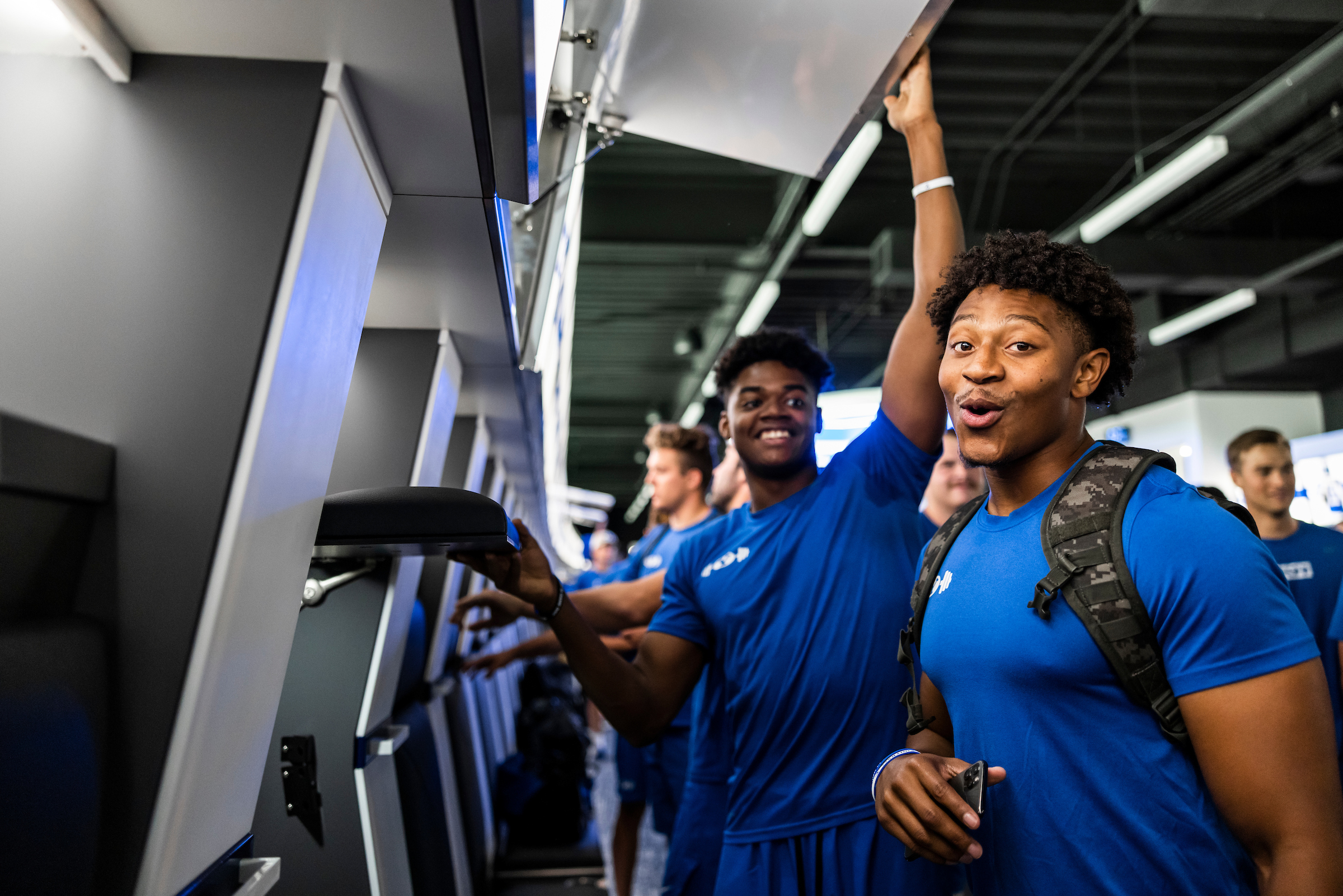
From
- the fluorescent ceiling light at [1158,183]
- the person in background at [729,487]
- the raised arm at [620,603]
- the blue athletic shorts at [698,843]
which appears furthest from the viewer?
the fluorescent ceiling light at [1158,183]

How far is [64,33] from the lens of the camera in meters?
0.94

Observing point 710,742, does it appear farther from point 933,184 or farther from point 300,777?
point 933,184

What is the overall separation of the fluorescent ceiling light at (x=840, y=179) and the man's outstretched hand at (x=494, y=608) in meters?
3.34

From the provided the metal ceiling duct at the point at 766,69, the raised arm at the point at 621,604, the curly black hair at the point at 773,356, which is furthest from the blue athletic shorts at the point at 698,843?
the metal ceiling duct at the point at 766,69

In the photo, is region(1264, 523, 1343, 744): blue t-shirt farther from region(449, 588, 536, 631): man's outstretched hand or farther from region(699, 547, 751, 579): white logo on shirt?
region(449, 588, 536, 631): man's outstretched hand

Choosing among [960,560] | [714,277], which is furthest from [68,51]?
[714,277]

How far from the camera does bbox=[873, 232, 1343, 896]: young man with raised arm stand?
0.97 metres

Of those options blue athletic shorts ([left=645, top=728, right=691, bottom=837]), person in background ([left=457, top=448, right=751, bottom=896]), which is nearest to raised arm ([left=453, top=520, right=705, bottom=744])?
person in background ([left=457, top=448, right=751, bottom=896])

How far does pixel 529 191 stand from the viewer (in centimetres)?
124

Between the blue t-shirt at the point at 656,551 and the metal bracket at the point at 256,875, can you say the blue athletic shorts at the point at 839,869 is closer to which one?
the metal bracket at the point at 256,875

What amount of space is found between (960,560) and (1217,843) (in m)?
0.45

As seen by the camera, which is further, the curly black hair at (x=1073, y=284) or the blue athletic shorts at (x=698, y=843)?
the blue athletic shorts at (x=698, y=843)

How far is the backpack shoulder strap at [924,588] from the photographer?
1374mm

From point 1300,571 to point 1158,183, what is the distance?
120 inches
